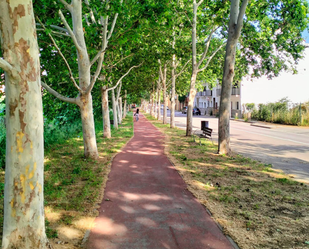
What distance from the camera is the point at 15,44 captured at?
3.15 m

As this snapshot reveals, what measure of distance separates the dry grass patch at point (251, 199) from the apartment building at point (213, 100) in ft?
111

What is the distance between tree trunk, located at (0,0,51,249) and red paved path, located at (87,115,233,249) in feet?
3.21

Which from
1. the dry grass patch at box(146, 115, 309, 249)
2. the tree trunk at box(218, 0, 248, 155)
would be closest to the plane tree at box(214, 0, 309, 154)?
the tree trunk at box(218, 0, 248, 155)

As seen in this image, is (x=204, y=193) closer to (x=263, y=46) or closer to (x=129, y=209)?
(x=129, y=209)

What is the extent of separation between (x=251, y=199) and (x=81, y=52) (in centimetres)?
667

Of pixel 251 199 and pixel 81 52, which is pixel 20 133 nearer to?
pixel 251 199

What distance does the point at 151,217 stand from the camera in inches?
183

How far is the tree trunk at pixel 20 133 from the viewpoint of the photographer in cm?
314

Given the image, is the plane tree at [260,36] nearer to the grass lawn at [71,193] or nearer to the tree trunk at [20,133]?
the grass lawn at [71,193]

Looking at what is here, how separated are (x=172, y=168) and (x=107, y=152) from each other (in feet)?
12.1

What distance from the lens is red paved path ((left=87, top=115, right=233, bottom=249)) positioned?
382 cm

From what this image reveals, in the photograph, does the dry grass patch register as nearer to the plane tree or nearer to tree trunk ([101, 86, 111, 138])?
the plane tree

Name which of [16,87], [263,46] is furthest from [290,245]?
[263,46]

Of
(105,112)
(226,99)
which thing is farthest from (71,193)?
(105,112)
